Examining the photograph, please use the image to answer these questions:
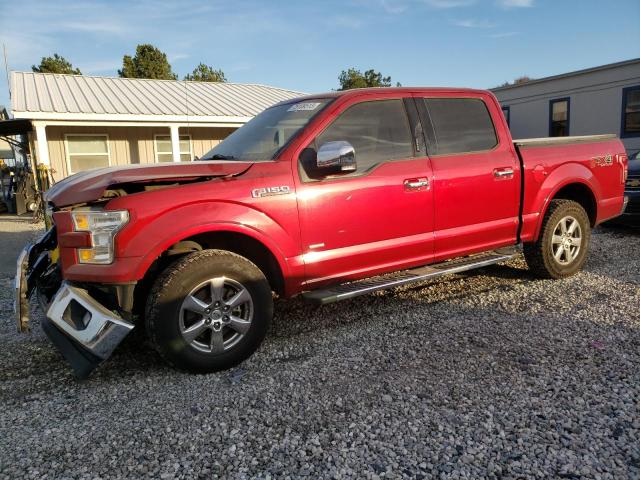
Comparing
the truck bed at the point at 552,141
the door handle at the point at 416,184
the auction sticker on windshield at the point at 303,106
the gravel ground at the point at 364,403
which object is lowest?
the gravel ground at the point at 364,403

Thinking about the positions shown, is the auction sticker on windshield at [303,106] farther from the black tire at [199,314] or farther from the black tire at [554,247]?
the black tire at [554,247]

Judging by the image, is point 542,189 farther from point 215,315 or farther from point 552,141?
point 215,315

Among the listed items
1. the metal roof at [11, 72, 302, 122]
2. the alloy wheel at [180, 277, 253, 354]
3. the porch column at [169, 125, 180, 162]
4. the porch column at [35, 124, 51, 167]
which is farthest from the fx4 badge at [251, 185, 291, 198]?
the porch column at [169, 125, 180, 162]

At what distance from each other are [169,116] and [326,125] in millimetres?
12130

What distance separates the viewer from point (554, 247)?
16.8ft

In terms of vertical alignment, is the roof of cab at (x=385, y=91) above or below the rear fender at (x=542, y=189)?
above

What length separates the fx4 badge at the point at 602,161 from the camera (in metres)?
5.29

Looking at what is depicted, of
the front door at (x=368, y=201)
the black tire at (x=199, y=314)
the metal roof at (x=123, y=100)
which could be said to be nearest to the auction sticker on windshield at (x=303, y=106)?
the front door at (x=368, y=201)

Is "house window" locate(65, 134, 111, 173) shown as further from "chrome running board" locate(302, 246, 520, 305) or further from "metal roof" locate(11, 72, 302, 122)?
"chrome running board" locate(302, 246, 520, 305)

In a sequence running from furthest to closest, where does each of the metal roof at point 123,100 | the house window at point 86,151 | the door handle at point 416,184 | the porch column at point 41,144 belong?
1. the house window at point 86,151
2. the metal roof at point 123,100
3. the porch column at point 41,144
4. the door handle at point 416,184

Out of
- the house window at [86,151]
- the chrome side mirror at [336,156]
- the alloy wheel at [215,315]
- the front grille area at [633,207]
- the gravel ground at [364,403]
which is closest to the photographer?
the gravel ground at [364,403]

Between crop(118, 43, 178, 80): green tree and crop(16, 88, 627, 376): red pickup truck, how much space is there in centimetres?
3835

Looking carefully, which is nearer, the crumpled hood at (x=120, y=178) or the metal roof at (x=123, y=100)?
the crumpled hood at (x=120, y=178)

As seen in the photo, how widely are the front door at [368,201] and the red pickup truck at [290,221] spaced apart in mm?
11
